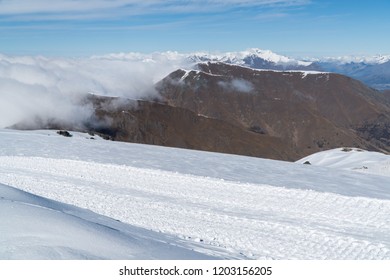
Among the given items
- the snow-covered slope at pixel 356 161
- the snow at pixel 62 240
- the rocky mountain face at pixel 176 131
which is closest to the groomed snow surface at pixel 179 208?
the snow at pixel 62 240

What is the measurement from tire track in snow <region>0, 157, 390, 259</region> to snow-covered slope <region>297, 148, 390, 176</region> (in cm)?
3113

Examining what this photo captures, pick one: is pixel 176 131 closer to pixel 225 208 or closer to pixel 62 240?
pixel 225 208

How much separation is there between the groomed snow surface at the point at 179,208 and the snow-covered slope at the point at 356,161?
24371 millimetres

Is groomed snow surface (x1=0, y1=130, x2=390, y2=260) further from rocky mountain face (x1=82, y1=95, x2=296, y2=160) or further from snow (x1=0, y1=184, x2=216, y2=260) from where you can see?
rocky mountain face (x1=82, y1=95, x2=296, y2=160)

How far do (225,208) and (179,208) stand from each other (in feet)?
6.19

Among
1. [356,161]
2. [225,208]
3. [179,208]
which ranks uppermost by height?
[179,208]

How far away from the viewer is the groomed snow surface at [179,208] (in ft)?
29.8

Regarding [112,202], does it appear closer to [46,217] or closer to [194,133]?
[46,217]

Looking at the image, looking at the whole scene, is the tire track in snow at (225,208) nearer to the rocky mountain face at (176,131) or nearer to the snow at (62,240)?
the snow at (62,240)

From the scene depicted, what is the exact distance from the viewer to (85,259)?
25.2 ft

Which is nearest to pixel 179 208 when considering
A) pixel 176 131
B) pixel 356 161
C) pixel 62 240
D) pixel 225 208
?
pixel 225 208

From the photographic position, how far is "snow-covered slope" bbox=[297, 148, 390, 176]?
4984 cm

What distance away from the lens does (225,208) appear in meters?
17.0
